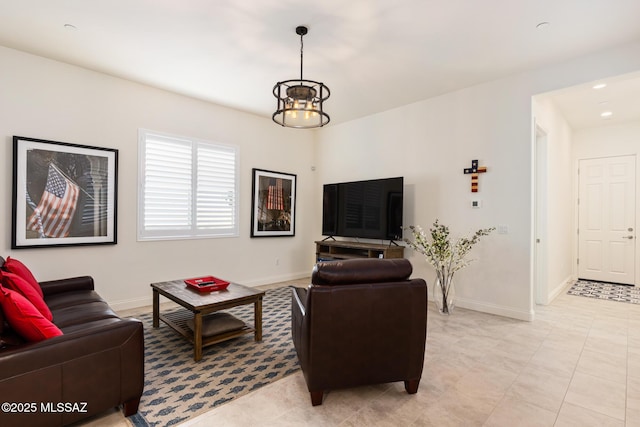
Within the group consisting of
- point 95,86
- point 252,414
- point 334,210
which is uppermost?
point 95,86

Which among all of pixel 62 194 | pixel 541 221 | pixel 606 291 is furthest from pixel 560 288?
pixel 62 194

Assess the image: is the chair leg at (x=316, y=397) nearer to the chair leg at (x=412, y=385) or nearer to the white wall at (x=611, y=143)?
the chair leg at (x=412, y=385)

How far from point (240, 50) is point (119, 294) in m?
3.32

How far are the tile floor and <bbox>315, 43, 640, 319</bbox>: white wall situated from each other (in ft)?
2.68

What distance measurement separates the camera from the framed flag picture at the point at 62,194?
3.49m

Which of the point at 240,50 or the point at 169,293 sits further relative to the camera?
the point at 240,50

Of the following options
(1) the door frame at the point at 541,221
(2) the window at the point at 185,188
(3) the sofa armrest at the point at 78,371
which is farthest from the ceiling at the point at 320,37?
(3) the sofa armrest at the point at 78,371

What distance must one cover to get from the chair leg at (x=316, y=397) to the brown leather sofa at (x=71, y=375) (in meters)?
1.05

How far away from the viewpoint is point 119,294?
13.6 feet

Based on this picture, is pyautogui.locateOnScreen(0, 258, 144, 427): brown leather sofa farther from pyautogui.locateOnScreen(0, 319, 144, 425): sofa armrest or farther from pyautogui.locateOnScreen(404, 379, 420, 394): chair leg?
pyautogui.locateOnScreen(404, 379, 420, 394): chair leg

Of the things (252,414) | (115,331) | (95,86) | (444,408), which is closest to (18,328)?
(115,331)

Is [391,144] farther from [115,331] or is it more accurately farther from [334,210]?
[115,331]

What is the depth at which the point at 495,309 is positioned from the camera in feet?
13.5

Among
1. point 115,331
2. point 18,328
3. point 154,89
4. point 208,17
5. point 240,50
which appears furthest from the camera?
point 154,89
